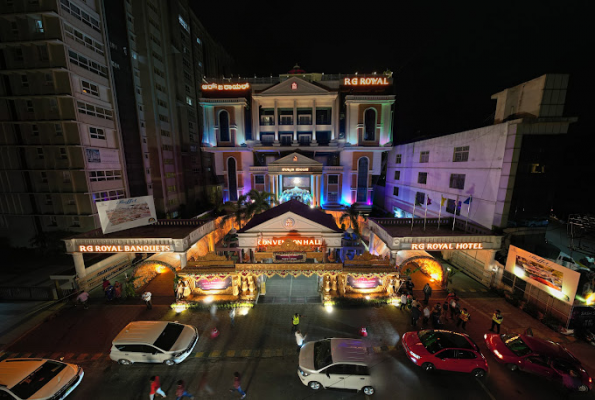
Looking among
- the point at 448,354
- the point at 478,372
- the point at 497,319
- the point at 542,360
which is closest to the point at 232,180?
the point at 448,354

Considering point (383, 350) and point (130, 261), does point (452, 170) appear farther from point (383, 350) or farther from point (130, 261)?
point (130, 261)

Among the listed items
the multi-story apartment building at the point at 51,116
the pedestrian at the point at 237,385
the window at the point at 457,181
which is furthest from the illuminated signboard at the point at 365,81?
the pedestrian at the point at 237,385

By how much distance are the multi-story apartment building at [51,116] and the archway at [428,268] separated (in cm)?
3841

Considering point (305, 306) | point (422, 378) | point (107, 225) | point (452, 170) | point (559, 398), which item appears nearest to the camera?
point (559, 398)

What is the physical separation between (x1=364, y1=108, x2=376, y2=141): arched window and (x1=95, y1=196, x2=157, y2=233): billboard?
1455 inches

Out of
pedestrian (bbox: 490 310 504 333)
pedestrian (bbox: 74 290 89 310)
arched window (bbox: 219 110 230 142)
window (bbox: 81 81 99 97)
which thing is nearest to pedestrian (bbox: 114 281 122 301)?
pedestrian (bbox: 74 290 89 310)

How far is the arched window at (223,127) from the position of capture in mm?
43812

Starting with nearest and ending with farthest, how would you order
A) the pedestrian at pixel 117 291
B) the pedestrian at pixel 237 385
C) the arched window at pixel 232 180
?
the pedestrian at pixel 237 385 → the pedestrian at pixel 117 291 → the arched window at pixel 232 180

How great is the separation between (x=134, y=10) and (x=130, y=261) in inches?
1617

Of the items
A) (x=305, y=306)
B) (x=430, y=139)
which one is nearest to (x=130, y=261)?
(x=305, y=306)

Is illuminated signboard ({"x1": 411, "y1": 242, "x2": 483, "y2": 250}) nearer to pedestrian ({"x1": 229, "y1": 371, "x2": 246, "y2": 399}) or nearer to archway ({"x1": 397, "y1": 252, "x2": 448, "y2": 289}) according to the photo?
archway ({"x1": 397, "y1": 252, "x2": 448, "y2": 289})

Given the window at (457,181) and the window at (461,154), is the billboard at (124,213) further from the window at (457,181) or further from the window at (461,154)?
the window at (461,154)

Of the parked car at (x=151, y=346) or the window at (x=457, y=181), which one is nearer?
the parked car at (x=151, y=346)

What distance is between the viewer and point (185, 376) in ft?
40.3
